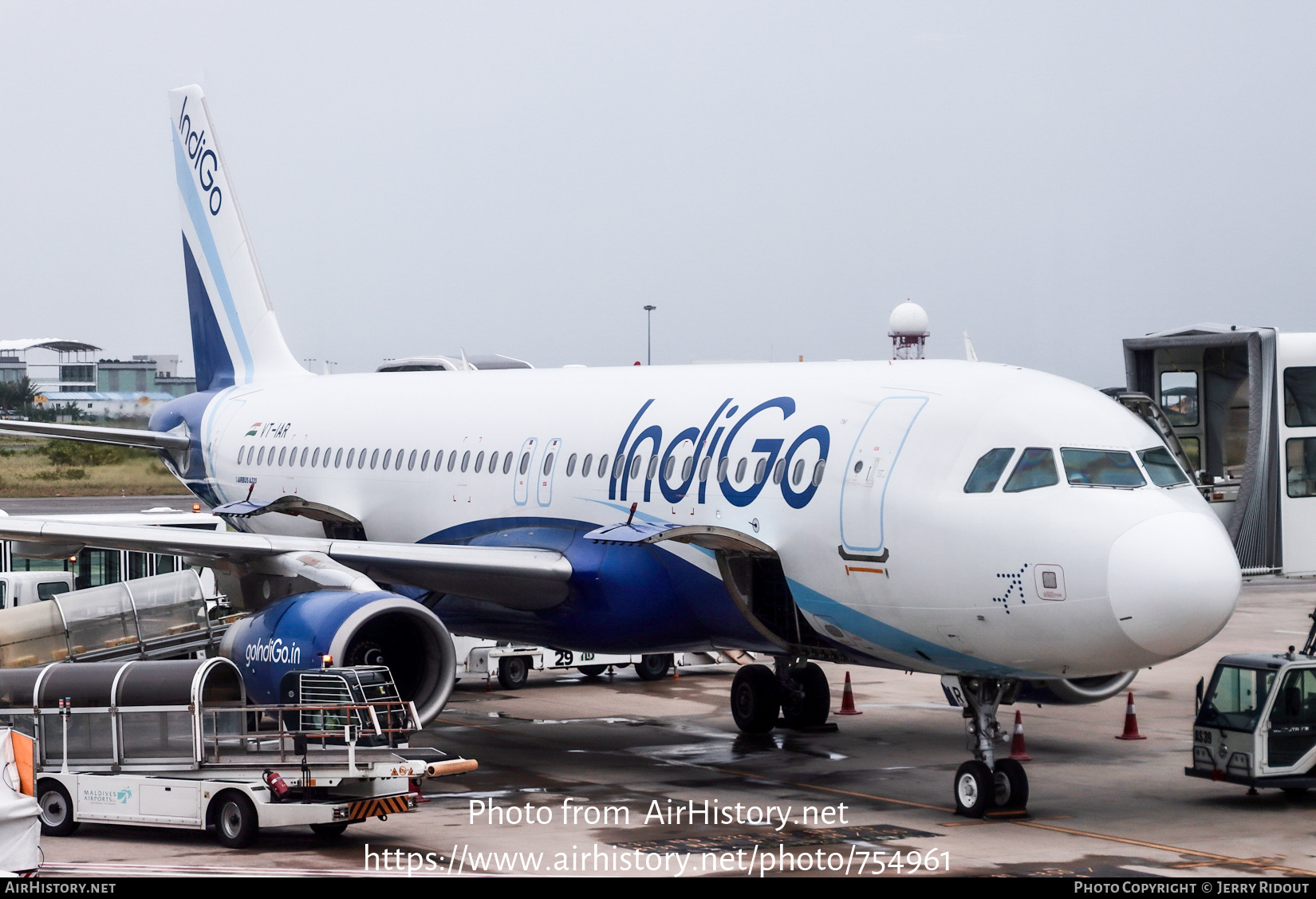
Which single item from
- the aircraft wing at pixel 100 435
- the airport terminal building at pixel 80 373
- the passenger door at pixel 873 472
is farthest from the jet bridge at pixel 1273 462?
the airport terminal building at pixel 80 373

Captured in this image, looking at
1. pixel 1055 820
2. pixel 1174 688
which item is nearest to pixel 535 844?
pixel 1055 820

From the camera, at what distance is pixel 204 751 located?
14.1m

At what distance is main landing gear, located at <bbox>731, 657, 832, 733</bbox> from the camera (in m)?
20.3

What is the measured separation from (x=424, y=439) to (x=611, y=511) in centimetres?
458

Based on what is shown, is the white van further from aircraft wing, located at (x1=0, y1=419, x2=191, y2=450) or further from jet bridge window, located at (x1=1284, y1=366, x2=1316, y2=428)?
jet bridge window, located at (x1=1284, y1=366, x2=1316, y2=428)

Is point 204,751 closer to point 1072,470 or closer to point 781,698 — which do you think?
point 1072,470

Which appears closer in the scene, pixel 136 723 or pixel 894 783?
pixel 136 723

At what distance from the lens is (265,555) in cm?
1742

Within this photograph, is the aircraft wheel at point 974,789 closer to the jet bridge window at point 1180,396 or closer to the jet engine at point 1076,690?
the jet engine at point 1076,690

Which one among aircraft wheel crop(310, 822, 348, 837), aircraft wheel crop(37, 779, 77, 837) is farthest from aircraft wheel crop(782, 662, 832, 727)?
aircraft wheel crop(37, 779, 77, 837)

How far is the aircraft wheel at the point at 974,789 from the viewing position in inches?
573

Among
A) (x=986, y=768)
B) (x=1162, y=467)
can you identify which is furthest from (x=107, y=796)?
(x=1162, y=467)

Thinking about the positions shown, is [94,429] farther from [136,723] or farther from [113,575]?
[136,723]

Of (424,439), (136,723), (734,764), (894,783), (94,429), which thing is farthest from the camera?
(94,429)
